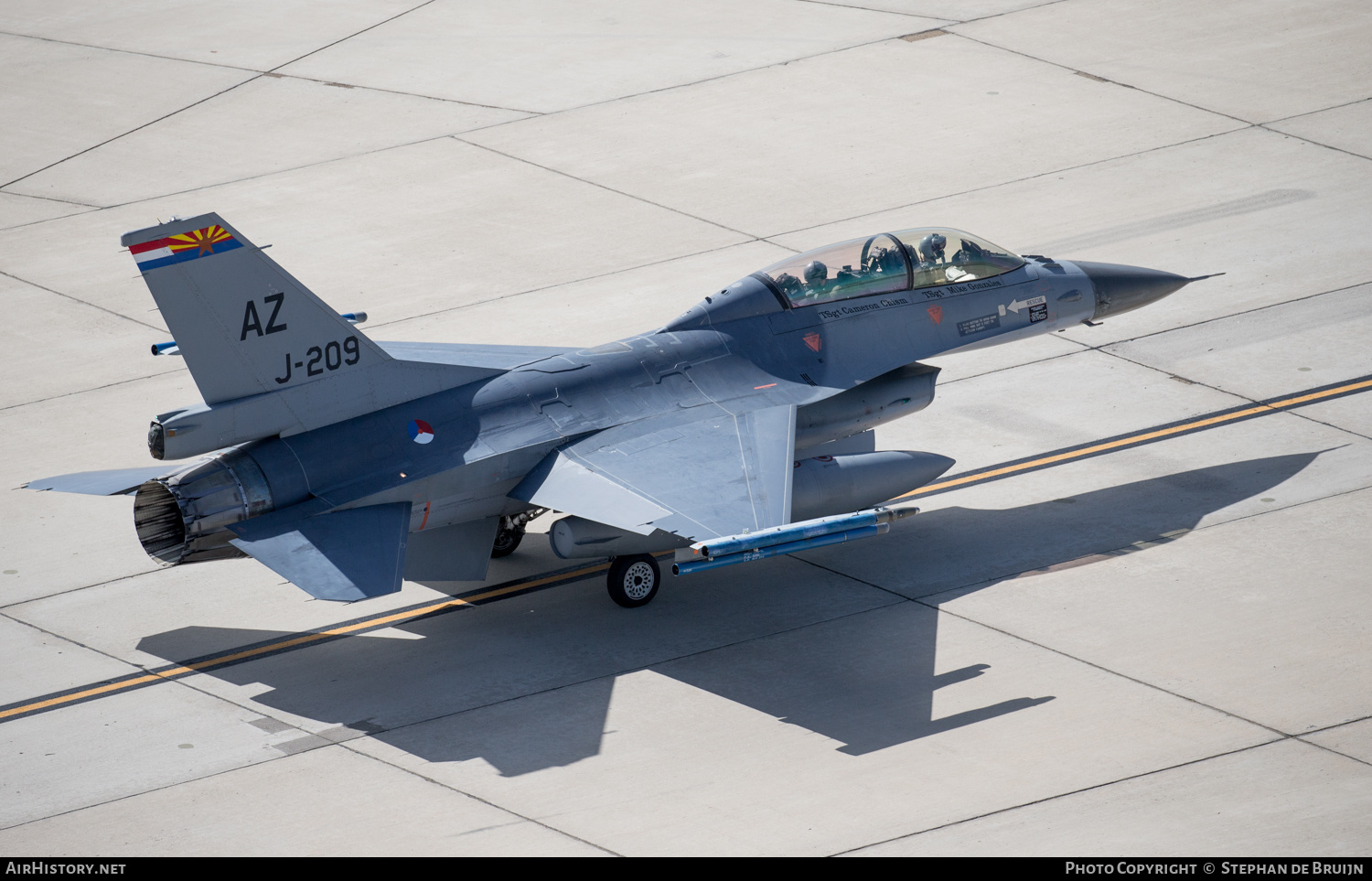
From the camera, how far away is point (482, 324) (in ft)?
72.0

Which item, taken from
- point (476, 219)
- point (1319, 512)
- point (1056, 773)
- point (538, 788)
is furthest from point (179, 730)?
point (476, 219)

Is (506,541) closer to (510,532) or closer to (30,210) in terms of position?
(510,532)

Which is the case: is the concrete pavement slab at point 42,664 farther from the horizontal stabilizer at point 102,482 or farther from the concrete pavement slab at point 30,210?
the concrete pavement slab at point 30,210

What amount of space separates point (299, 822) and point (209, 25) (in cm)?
2624

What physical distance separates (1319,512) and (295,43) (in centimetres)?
2369

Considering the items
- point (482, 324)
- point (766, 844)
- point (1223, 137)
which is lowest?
point (766, 844)

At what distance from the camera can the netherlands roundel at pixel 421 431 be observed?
15219mm

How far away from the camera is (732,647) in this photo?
1503 cm

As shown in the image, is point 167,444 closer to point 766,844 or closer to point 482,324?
point 766,844

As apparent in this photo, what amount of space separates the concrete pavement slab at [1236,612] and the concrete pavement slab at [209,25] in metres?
22.1

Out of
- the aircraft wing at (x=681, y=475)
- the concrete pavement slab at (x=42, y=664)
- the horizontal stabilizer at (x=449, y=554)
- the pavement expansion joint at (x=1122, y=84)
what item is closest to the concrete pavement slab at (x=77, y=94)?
the pavement expansion joint at (x=1122, y=84)

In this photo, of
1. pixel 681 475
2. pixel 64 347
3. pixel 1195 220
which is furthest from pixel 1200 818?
pixel 64 347

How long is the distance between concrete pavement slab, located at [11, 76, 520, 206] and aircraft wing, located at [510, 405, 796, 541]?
13969 mm

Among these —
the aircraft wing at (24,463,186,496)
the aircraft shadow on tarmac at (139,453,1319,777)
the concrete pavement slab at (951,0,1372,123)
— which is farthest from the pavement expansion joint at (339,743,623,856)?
the concrete pavement slab at (951,0,1372,123)
